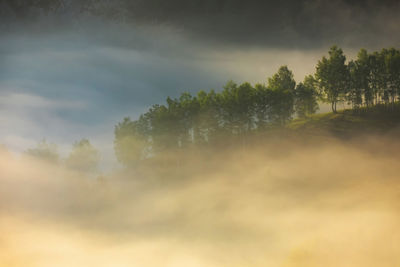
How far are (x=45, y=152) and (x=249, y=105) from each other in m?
53.3

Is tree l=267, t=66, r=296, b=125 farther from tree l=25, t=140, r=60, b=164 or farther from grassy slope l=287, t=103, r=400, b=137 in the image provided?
tree l=25, t=140, r=60, b=164

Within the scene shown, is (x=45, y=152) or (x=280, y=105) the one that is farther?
(x=45, y=152)

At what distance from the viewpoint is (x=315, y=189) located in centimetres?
4706

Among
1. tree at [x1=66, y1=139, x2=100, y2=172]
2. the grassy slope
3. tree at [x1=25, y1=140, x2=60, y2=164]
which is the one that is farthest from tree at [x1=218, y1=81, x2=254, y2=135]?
tree at [x1=25, y1=140, x2=60, y2=164]

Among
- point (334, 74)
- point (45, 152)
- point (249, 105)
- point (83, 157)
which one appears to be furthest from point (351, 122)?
point (45, 152)

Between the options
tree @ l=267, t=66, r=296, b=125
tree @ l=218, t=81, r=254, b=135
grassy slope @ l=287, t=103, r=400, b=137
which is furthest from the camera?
tree @ l=267, t=66, r=296, b=125

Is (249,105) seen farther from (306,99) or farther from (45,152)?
(45,152)

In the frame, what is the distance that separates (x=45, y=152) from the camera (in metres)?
86.6

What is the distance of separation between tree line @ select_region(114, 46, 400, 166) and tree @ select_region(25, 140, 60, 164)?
19384mm

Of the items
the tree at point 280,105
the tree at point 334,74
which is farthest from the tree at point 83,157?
the tree at point 334,74

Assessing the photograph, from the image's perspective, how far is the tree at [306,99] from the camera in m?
88.1

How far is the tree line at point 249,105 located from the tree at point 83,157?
1094 cm

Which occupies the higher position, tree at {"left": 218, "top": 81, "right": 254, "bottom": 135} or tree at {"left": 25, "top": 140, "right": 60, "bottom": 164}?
tree at {"left": 218, "top": 81, "right": 254, "bottom": 135}

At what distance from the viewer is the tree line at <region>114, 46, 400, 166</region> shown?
7462cm
